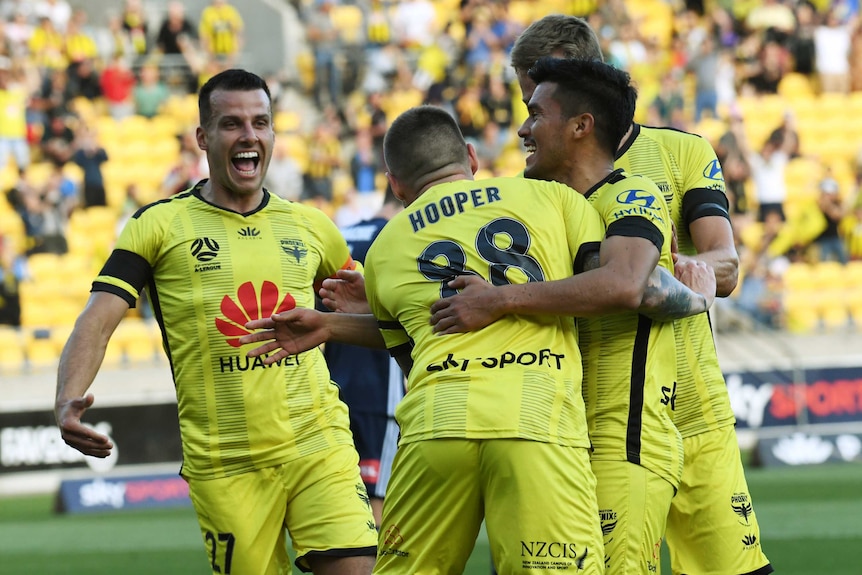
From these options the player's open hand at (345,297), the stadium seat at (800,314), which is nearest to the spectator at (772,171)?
the stadium seat at (800,314)

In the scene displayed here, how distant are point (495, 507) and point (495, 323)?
595mm

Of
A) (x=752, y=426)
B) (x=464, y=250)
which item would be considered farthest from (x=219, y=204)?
(x=752, y=426)

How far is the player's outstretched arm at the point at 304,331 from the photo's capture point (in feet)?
17.0

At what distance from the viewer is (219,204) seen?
596 cm

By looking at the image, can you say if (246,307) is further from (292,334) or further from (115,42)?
(115,42)

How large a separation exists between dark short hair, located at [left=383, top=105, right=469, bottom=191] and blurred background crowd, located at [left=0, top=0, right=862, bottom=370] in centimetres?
1204

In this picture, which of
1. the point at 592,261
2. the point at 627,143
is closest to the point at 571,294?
the point at 592,261

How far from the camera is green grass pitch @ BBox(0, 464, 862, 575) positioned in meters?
9.99

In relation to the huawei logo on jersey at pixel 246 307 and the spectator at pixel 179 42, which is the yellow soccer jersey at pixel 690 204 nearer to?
the huawei logo on jersey at pixel 246 307

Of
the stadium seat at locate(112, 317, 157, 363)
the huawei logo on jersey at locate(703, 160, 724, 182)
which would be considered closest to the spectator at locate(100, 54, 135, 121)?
the stadium seat at locate(112, 317, 157, 363)

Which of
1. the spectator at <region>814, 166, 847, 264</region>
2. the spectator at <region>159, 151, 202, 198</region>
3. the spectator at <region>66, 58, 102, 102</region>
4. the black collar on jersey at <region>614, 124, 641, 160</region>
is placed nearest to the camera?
the black collar on jersey at <region>614, 124, 641, 160</region>

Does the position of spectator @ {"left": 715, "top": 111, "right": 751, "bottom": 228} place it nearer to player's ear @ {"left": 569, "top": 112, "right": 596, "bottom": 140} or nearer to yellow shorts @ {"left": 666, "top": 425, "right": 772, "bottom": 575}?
yellow shorts @ {"left": 666, "top": 425, "right": 772, "bottom": 575}

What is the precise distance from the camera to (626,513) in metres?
4.57

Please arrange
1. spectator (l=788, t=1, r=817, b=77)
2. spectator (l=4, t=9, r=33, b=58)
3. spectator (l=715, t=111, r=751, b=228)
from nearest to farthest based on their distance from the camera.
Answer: spectator (l=715, t=111, r=751, b=228), spectator (l=4, t=9, r=33, b=58), spectator (l=788, t=1, r=817, b=77)
